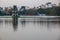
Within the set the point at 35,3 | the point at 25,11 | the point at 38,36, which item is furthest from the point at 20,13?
the point at 38,36

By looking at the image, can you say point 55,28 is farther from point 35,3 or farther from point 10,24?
point 10,24

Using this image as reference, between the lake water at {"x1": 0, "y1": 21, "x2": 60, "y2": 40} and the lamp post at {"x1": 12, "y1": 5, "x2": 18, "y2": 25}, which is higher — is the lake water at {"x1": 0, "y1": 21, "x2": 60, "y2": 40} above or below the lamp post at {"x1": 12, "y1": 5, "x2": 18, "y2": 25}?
below

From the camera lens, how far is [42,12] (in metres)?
2.38

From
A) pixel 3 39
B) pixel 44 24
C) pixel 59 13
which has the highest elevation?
pixel 59 13

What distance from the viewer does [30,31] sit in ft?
7.83

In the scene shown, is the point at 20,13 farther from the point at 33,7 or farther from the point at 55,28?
the point at 55,28

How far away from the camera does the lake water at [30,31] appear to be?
234 centimetres

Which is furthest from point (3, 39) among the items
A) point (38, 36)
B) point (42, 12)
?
point (42, 12)

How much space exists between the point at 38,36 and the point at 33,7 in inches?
15.7

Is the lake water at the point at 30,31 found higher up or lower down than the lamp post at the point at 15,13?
lower down

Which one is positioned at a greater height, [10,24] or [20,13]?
[20,13]

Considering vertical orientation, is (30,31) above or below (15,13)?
below

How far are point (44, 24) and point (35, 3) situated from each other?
322 millimetres

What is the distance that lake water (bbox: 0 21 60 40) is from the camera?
2338 mm
